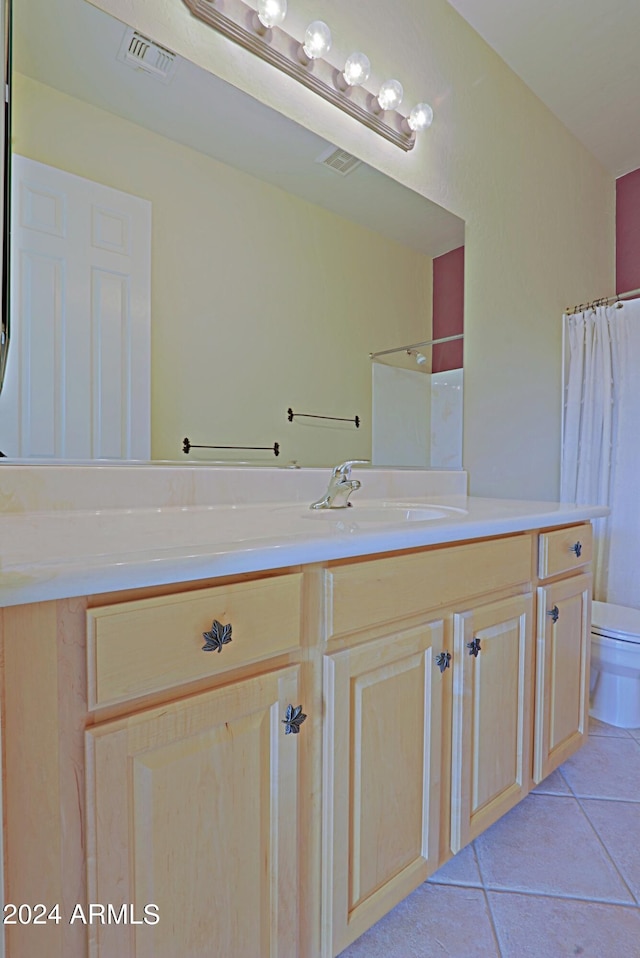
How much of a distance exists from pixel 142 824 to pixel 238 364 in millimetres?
967

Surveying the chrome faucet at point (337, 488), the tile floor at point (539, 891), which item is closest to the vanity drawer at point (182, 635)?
the chrome faucet at point (337, 488)

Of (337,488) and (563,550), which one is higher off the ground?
(337,488)

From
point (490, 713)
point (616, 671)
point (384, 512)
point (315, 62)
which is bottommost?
point (616, 671)

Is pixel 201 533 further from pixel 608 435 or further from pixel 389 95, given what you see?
pixel 608 435

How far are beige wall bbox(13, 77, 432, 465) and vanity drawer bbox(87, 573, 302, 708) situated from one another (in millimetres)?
558

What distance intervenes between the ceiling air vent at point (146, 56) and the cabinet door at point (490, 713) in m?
1.36

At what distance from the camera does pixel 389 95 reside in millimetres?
1515

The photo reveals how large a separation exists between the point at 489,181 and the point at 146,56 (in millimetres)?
1381

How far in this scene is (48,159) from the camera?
98 centimetres

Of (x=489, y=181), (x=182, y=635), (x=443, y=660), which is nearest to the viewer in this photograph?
(x=182, y=635)

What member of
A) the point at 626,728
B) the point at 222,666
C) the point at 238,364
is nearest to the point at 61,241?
the point at 238,364

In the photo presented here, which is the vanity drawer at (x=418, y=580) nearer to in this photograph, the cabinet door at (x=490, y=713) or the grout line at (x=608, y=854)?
the cabinet door at (x=490, y=713)

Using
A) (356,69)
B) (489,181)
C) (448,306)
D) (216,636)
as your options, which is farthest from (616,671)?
(356,69)

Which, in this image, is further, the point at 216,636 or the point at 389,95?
the point at 389,95
